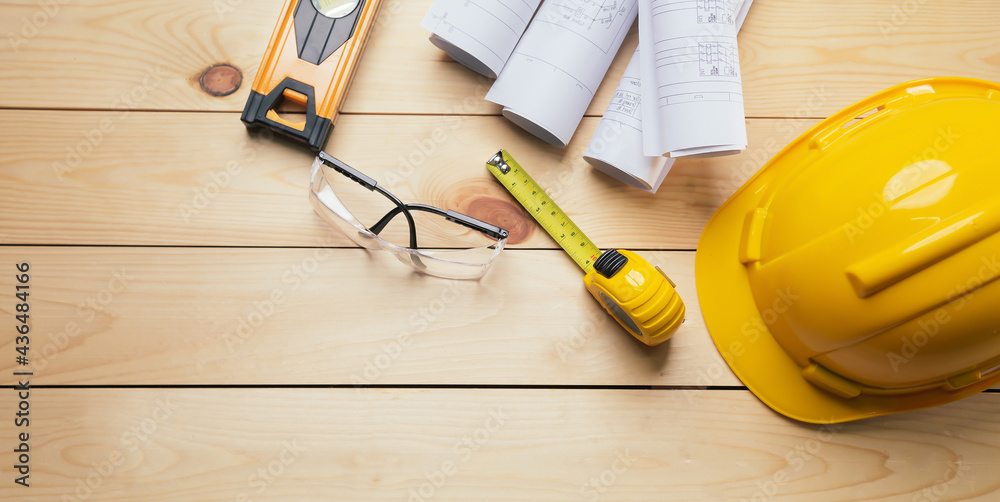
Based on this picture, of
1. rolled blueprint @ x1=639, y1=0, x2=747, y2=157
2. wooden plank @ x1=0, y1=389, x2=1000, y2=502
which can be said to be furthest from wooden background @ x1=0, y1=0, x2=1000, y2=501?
rolled blueprint @ x1=639, y1=0, x2=747, y2=157

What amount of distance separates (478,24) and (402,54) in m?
0.14

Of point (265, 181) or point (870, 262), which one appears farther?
point (265, 181)

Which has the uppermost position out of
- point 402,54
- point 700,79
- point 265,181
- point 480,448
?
point 700,79

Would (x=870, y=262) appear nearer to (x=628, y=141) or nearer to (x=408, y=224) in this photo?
(x=628, y=141)

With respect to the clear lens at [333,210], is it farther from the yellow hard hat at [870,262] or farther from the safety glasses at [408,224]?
the yellow hard hat at [870,262]

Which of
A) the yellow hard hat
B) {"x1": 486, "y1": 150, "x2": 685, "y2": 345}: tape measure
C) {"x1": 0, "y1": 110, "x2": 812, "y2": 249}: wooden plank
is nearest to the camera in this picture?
the yellow hard hat

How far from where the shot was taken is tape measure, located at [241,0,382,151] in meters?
0.77

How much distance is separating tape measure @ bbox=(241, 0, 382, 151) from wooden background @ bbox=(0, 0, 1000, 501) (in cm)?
4

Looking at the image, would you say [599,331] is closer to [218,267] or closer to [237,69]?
[218,267]

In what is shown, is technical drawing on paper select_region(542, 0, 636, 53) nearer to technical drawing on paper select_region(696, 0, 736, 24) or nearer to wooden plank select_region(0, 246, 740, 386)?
technical drawing on paper select_region(696, 0, 736, 24)

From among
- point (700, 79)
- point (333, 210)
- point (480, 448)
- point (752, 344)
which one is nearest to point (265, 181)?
point (333, 210)

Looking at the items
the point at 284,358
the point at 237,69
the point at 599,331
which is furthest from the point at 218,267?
the point at 599,331

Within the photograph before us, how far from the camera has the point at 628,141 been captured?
0.75m

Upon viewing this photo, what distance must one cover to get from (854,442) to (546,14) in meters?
0.75
